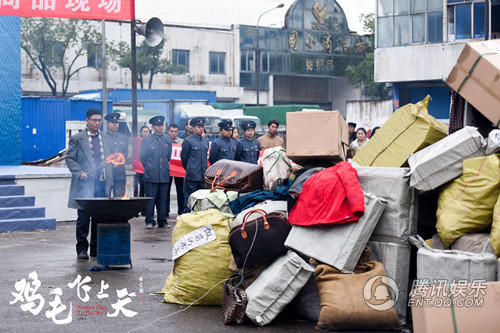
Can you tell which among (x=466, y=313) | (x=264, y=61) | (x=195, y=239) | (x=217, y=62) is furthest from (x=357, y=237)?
(x=264, y=61)

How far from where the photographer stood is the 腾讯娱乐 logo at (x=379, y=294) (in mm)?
6273

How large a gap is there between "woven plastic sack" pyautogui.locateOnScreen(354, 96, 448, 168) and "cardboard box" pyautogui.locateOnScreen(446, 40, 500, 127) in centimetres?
41

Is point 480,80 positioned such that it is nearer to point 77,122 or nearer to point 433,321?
point 433,321

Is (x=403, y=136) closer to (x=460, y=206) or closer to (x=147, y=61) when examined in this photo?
(x=460, y=206)

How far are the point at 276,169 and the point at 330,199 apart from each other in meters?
1.34

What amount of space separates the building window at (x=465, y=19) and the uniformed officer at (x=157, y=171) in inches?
885

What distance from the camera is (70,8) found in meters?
14.3

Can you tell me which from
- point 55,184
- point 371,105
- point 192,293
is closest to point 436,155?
point 192,293

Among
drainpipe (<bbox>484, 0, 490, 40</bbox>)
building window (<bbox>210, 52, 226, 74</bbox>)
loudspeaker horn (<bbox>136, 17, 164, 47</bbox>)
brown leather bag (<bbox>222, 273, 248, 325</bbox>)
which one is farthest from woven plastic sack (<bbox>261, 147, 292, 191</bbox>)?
building window (<bbox>210, 52, 226, 74</bbox>)

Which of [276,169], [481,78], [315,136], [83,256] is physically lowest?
[83,256]

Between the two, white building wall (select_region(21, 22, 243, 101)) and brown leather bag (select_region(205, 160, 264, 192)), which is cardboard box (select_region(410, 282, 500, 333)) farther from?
white building wall (select_region(21, 22, 243, 101))

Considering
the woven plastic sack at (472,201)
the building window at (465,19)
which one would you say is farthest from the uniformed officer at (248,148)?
the building window at (465,19)

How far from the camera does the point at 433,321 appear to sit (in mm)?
5453

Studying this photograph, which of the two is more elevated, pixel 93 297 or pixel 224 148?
pixel 224 148
